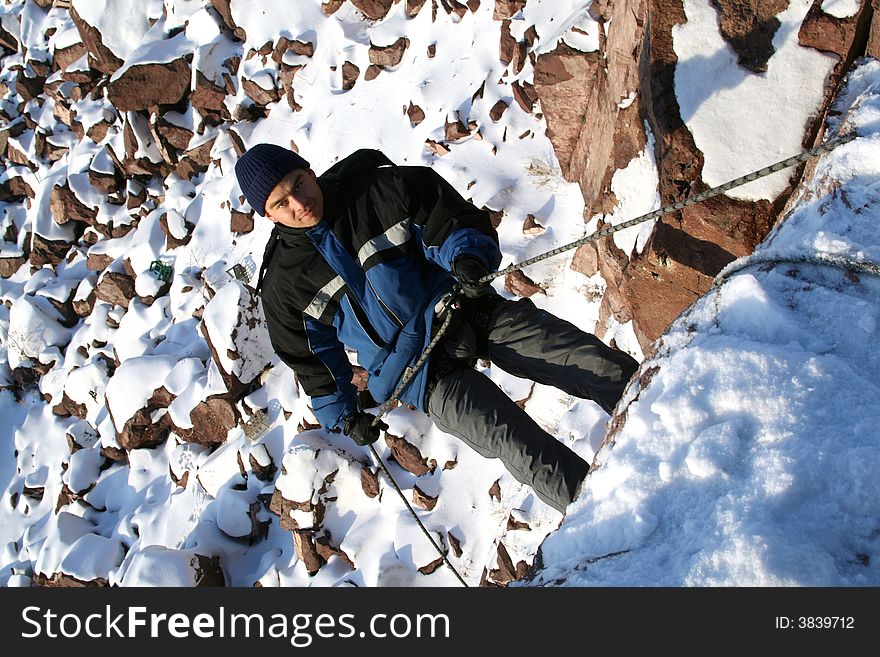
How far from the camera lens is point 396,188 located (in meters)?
2.75

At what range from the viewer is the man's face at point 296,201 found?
2.62m

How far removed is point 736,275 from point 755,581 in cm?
91

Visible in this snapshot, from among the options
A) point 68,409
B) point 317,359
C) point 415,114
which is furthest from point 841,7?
point 68,409

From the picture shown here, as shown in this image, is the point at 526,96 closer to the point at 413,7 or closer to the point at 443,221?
the point at 413,7

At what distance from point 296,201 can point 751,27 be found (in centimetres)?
202

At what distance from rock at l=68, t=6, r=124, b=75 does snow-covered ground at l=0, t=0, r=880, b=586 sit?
230 millimetres

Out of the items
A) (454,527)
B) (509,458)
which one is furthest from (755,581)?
(454,527)

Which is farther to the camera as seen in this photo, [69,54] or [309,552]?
[69,54]

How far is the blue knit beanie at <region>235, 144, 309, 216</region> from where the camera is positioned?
2.59 meters

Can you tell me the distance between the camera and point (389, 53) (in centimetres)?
604

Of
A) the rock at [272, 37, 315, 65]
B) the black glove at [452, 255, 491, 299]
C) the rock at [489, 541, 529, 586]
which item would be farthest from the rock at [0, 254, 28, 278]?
the black glove at [452, 255, 491, 299]

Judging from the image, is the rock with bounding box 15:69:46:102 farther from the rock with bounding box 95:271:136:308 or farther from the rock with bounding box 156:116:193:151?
the rock with bounding box 95:271:136:308

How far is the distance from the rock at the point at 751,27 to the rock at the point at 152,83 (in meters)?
7.03
